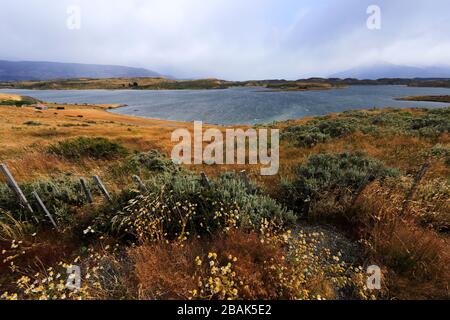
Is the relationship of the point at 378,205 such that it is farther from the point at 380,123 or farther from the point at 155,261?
the point at 380,123

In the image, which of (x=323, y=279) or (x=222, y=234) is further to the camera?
(x=222, y=234)

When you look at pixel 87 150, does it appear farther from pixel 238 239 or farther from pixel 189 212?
pixel 238 239

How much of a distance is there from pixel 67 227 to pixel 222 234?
3601mm

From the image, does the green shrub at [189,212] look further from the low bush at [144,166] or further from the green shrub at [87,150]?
the green shrub at [87,150]

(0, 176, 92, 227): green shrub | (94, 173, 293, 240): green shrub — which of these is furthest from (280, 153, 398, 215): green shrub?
(0, 176, 92, 227): green shrub

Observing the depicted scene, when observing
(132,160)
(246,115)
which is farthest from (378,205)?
(246,115)

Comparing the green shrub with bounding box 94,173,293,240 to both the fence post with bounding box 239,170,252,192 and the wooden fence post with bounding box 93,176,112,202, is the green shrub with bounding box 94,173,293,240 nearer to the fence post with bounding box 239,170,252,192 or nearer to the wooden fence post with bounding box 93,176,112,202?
the wooden fence post with bounding box 93,176,112,202

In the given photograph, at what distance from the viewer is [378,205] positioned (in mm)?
4902

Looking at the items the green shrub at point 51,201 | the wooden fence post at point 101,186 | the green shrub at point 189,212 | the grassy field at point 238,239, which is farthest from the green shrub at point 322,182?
the green shrub at point 51,201

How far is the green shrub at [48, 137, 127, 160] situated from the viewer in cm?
1424

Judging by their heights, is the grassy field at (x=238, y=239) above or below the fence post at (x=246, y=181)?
below

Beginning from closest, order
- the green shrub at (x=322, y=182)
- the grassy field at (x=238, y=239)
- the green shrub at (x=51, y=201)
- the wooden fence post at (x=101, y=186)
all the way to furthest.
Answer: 1. the grassy field at (x=238, y=239)
2. the wooden fence post at (x=101, y=186)
3. the green shrub at (x=51, y=201)
4. the green shrub at (x=322, y=182)

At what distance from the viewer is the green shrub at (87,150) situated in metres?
14.2
